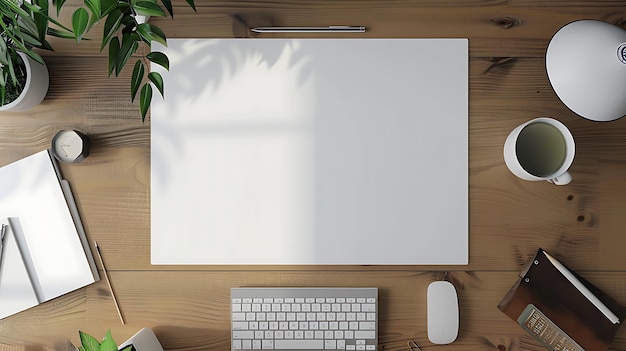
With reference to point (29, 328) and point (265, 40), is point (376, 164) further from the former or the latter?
point (29, 328)

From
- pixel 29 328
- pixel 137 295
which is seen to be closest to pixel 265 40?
pixel 137 295

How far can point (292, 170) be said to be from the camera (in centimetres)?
97

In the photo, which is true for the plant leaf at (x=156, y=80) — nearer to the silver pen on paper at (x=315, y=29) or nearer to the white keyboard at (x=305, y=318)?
the silver pen on paper at (x=315, y=29)

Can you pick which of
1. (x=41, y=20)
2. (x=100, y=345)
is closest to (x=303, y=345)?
(x=100, y=345)

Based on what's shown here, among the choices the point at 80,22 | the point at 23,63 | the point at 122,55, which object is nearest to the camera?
the point at 80,22

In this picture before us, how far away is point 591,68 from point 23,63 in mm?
911

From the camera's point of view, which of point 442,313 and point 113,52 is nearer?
point 113,52

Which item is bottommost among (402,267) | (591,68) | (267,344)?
(267,344)

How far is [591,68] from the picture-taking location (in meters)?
0.73

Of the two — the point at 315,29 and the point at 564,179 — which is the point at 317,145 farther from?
the point at 564,179

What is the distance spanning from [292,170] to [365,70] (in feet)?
0.74

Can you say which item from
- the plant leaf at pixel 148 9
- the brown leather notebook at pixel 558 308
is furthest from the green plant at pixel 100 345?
the brown leather notebook at pixel 558 308

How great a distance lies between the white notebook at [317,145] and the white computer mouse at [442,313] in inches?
2.1

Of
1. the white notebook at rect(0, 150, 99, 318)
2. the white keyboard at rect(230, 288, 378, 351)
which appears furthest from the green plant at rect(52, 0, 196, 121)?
the white keyboard at rect(230, 288, 378, 351)
